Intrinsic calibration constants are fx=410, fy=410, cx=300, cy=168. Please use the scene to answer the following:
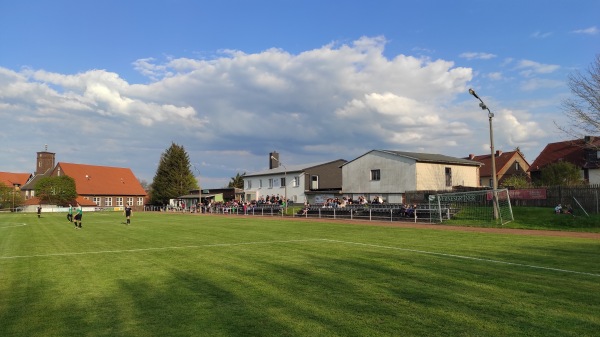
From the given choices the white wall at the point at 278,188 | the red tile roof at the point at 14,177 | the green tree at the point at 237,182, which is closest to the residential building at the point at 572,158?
the white wall at the point at 278,188

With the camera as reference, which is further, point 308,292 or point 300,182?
point 300,182

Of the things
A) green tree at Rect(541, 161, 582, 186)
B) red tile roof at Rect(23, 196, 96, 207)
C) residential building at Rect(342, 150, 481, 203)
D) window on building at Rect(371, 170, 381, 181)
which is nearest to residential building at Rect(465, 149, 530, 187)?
residential building at Rect(342, 150, 481, 203)

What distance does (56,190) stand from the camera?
7425cm

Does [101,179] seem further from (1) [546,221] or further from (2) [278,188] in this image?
(1) [546,221]

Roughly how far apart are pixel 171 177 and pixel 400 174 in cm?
6070

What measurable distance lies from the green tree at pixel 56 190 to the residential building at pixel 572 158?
75807 mm

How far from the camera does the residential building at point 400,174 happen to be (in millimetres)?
44125

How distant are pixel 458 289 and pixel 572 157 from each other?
5482 cm

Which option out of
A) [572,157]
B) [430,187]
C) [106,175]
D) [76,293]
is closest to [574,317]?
[76,293]

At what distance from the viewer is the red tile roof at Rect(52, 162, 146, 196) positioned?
280 feet

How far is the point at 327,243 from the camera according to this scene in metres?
16.0

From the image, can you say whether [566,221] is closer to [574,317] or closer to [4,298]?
[574,317]

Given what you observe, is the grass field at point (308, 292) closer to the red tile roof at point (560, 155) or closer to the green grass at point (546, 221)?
the green grass at point (546, 221)

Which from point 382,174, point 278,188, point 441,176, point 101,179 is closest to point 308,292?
point 382,174
